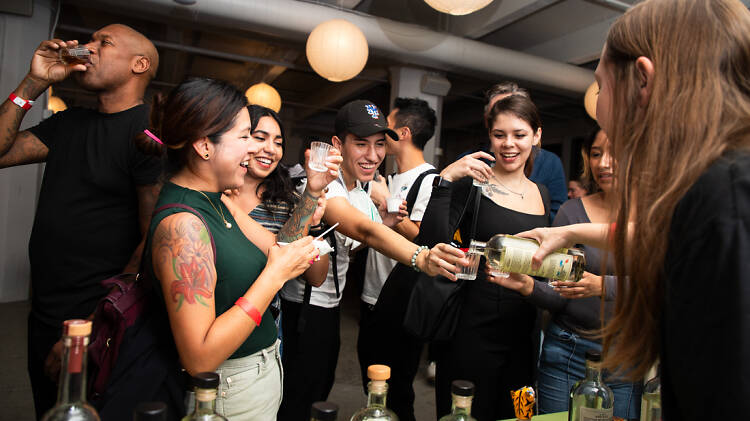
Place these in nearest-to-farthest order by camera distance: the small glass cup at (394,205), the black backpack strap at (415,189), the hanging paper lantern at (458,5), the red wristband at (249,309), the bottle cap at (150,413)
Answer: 1. the bottle cap at (150,413)
2. the red wristband at (249,309)
3. the small glass cup at (394,205)
4. the black backpack strap at (415,189)
5. the hanging paper lantern at (458,5)

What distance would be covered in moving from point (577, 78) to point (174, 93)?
612cm

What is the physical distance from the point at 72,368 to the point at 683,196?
2.96 ft

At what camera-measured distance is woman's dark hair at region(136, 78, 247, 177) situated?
128 cm

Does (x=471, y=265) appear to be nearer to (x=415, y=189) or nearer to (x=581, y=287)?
(x=581, y=287)

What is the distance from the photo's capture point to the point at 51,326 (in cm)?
168

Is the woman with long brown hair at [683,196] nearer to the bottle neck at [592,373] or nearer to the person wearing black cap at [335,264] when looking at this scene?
the bottle neck at [592,373]

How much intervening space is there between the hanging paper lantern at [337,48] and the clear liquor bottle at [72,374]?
3414 millimetres

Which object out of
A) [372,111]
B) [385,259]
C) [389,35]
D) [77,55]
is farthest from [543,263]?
[389,35]

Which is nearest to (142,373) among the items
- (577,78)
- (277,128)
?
(277,128)

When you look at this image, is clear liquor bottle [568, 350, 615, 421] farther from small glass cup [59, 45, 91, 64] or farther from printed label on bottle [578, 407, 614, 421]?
small glass cup [59, 45, 91, 64]

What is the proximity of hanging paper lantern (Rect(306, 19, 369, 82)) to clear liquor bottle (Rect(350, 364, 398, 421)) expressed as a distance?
3332mm

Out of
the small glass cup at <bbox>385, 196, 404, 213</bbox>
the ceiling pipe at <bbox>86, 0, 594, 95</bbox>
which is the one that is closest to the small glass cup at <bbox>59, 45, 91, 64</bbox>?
the small glass cup at <bbox>385, 196, 404, 213</bbox>

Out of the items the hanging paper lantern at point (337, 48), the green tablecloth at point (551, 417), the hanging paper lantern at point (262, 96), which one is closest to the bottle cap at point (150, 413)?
the green tablecloth at point (551, 417)

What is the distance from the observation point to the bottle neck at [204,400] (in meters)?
0.76
